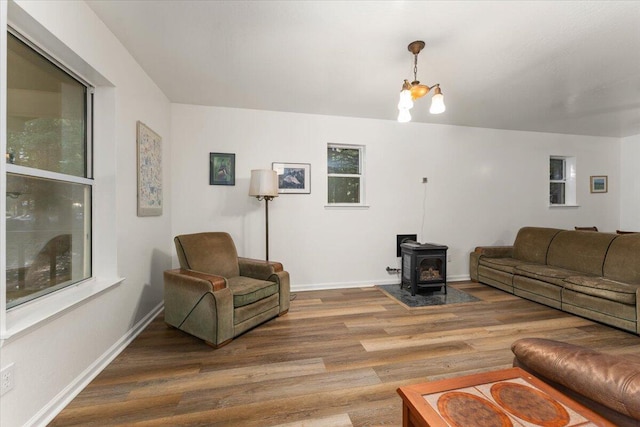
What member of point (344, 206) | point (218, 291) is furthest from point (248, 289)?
point (344, 206)

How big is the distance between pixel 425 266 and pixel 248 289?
244 centimetres

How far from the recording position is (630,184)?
4.82 m

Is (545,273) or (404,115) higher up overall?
(404,115)

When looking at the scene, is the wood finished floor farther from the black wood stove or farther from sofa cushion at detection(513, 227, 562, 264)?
sofa cushion at detection(513, 227, 562, 264)

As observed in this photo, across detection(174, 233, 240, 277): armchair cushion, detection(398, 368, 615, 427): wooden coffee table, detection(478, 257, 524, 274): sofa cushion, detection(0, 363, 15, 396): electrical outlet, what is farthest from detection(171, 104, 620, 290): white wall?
detection(398, 368, 615, 427): wooden coffee table

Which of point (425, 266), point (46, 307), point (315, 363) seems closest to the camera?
point (46, 307)

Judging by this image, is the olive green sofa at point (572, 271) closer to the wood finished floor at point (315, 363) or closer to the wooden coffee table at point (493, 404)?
the wood finished floor at point (315, 363)

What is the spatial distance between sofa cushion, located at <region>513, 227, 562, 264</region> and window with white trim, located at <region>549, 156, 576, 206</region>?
138 cm

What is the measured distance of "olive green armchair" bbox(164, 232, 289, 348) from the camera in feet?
7.11

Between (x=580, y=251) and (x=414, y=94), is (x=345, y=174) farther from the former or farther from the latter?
(x=580, y=251)

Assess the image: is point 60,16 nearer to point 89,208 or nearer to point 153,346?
point 89,208

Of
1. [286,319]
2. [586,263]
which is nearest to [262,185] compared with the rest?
Answer: [286,319]

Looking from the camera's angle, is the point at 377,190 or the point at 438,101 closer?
the point at 438,101

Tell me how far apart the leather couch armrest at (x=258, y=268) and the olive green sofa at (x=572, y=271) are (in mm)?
3154
